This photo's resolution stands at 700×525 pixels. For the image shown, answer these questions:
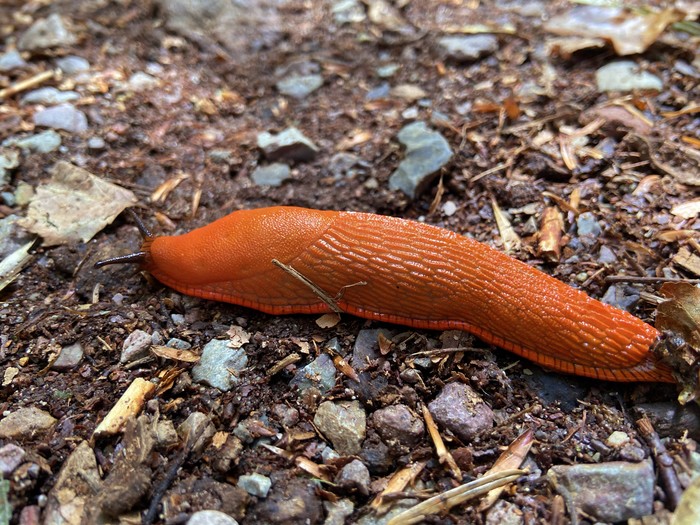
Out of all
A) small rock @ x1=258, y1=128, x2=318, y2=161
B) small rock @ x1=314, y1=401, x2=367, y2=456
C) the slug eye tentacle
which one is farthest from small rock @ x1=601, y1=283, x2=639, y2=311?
the slug eye tentacle

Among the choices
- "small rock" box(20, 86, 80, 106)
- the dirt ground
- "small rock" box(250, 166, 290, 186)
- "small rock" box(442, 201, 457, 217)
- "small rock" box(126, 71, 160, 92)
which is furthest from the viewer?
"small rock" box(126, 71, 160, 92)

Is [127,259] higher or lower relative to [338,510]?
higher

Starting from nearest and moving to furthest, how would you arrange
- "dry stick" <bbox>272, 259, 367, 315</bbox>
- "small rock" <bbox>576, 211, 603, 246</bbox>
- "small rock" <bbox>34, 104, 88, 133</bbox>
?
"dry stick" <bbox>272, 259, 367, 315</bbox>
"small rock" <bbox>576, 211, 603, 246</bbox>
"small rock" <bbox>34, 104, 88, 133</bbox>

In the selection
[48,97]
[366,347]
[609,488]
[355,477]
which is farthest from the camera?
[48,97]

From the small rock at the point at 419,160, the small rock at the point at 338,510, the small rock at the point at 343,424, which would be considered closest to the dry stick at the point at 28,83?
the small rock at the point at 419,160

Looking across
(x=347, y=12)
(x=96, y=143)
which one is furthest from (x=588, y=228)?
(x=96, y=143)

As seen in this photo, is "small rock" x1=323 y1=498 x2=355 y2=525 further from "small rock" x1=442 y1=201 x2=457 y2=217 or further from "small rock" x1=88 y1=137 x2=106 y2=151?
"small rock" x1=88 y1=137 x2=106 y2=151

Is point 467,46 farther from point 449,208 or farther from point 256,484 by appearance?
point 256,484
